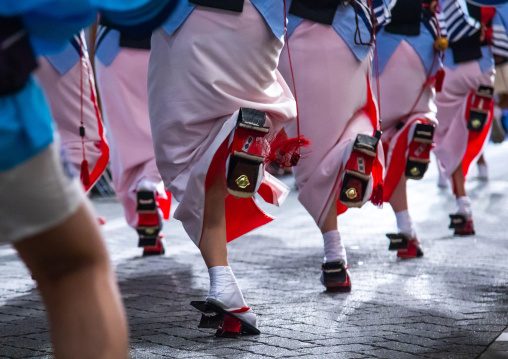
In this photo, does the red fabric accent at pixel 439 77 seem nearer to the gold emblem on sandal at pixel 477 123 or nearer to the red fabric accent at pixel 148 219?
the gold emblem on sandal at pixel 477 123

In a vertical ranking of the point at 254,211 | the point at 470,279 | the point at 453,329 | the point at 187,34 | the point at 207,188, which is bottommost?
the point at 470,279

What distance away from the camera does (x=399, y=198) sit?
5004mm

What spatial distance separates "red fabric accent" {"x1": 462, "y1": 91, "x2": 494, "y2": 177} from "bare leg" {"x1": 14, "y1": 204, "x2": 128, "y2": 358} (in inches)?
186

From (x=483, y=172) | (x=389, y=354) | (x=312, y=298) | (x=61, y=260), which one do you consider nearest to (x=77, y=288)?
(x=61, y=260)

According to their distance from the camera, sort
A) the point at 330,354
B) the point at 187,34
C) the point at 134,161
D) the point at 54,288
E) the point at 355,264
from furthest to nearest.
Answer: the point at 134,161, the point at 355,264, the point at 187,34, the point at 330,354, the point at 54,288

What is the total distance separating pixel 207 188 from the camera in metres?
3.14

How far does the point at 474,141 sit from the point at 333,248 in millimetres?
2312

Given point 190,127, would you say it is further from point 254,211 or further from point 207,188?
point 254,211

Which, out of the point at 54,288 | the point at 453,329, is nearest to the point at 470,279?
the point at 453,329

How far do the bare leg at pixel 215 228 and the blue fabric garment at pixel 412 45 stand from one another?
2113 millimetres

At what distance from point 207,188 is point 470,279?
1.65 metres

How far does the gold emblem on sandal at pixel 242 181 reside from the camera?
3027 millimetres

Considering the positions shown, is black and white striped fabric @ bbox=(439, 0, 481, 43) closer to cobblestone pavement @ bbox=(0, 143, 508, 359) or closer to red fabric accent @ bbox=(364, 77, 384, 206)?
cobblestone pavement @ bbox=(0, 143, 508, 359)

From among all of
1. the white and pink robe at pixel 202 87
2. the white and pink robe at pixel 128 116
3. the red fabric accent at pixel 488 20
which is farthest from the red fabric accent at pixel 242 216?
the red fabric accent at pixel 488 20
